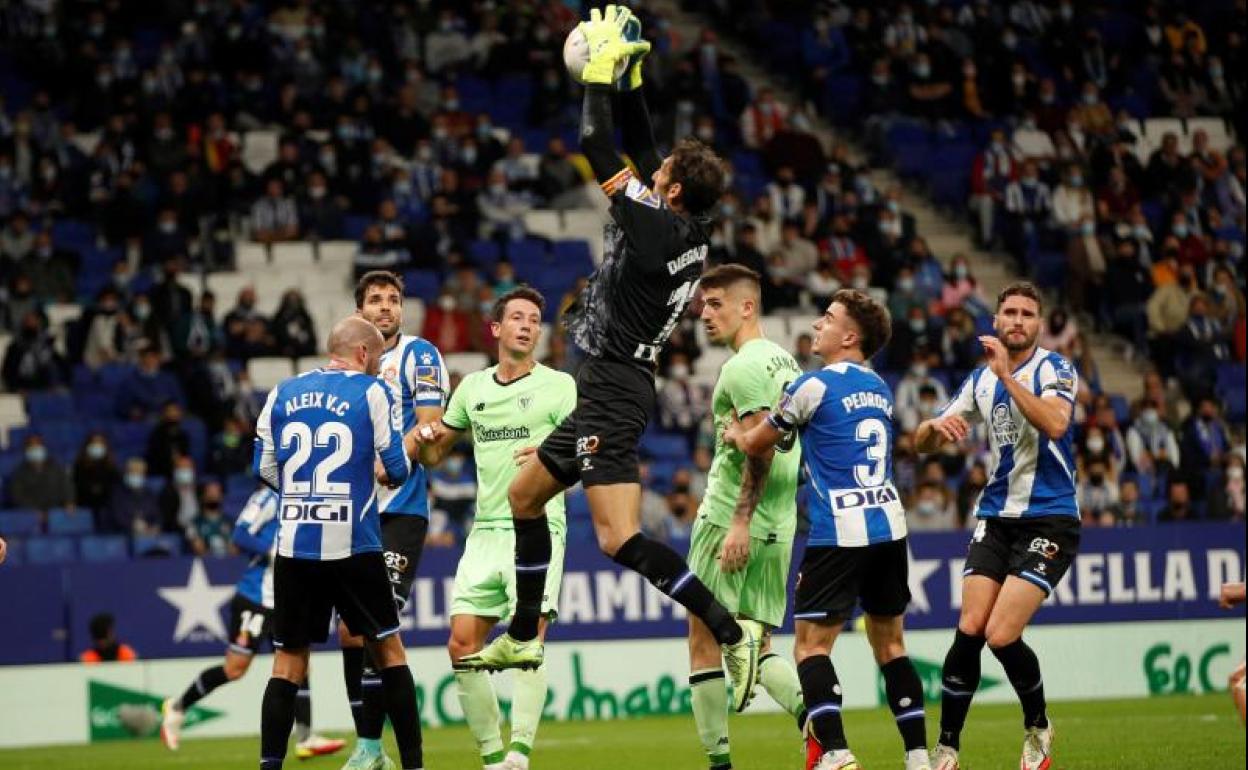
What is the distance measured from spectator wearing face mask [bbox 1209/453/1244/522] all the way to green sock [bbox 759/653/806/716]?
13.4 m

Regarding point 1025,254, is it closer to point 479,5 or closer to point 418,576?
point 479,5

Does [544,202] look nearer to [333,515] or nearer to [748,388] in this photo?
[748,388]

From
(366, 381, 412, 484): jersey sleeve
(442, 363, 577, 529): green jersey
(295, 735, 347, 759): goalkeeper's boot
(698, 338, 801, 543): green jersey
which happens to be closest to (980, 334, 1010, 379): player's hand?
(698, 338, 801, 543): green jersey

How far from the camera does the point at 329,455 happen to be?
34.3ft

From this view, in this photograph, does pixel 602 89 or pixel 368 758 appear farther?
pixel 368 758

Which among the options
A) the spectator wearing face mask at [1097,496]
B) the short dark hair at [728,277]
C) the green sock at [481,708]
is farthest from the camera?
the spectator wearing face mask at [1097,496]

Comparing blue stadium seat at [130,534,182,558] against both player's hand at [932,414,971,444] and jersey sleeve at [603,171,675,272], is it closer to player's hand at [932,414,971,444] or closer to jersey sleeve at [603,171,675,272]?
player's hand at [932,414,971,444]

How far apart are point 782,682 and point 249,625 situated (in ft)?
19.1

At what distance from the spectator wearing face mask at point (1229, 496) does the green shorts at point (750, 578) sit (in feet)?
43.8

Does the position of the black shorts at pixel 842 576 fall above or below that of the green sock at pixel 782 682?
above

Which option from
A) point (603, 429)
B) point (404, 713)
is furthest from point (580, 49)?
point (404, 713)

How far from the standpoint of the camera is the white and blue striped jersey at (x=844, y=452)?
10203 mm

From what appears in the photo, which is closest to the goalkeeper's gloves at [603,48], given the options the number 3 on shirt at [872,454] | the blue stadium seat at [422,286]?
the number 3 on shirt at [872,454]

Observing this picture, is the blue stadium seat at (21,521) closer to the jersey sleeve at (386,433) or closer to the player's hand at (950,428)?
the jersey sleeve at (386,433)
